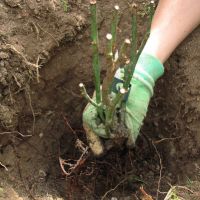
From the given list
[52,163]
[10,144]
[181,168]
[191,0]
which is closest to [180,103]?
[181,168]

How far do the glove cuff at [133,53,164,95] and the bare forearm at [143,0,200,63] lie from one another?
79 mm

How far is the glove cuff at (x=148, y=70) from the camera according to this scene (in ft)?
5.11

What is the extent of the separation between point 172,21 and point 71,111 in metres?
0.56

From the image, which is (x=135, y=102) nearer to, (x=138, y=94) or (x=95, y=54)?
(x=138, y=94)

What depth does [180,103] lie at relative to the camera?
1.76 meters

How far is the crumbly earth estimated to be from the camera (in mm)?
1647

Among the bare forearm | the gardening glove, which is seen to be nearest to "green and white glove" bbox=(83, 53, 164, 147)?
the gardening glove

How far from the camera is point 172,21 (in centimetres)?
171

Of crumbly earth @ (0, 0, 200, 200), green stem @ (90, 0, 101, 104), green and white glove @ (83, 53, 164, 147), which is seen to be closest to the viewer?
green stem @ (90, 0, 101, 104)

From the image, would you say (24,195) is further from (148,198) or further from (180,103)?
(180,103)

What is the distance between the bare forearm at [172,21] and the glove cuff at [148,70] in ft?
0.26

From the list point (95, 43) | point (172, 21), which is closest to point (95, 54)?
point (95, 43)

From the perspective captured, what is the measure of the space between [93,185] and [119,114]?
363 millimetres

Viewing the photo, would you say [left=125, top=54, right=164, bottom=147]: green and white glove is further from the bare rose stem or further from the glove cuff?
the bare rose stem
